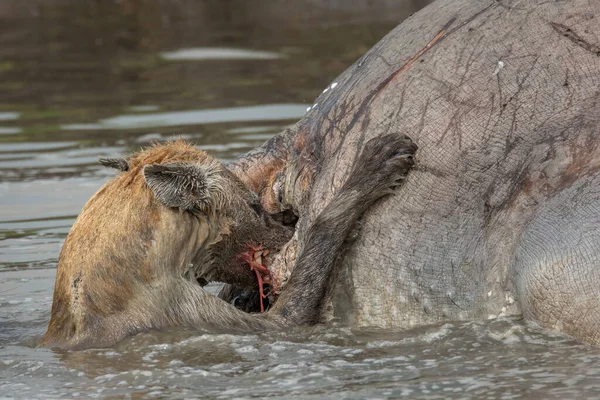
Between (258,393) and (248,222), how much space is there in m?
1.53

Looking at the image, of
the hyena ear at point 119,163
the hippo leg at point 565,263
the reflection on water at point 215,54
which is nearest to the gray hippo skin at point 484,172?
the hippo leg at point 565,263

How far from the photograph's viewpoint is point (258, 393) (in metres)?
5.30

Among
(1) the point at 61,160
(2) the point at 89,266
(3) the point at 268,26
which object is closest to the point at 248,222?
(2) the point at 89,266

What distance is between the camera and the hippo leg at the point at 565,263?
17.8ft

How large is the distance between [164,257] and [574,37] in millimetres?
2221

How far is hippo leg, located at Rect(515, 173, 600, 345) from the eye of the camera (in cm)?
543

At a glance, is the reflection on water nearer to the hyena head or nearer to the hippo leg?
the hyena head

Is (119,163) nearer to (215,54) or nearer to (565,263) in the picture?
(565,263)

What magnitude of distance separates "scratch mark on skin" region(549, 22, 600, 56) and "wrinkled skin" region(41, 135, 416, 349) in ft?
2.88

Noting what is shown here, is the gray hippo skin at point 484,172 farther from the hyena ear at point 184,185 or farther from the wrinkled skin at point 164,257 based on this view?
the hyena ear at point 184,185

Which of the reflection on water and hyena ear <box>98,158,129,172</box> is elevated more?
the reflection on water

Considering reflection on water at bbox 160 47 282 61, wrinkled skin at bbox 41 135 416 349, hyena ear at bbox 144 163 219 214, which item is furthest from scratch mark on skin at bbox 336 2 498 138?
reflection on water at bbox 160 47 282 61

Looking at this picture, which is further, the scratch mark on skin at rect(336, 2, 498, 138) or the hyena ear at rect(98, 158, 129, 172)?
the hyena ear at rect(98, 158, 129, 172)

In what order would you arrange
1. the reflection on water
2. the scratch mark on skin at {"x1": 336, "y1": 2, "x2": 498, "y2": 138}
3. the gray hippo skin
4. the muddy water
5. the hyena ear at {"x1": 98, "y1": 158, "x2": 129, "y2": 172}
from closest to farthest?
the muddy water < the gray hippo skin < the scratch mark on skin at {"x1": 336, "y1": 2, "x2": 498, "y2": 138} < the hyena ear at {"x1": 98, "y1": 158, "x2": 129, "y2": 172} < the reflection on water
